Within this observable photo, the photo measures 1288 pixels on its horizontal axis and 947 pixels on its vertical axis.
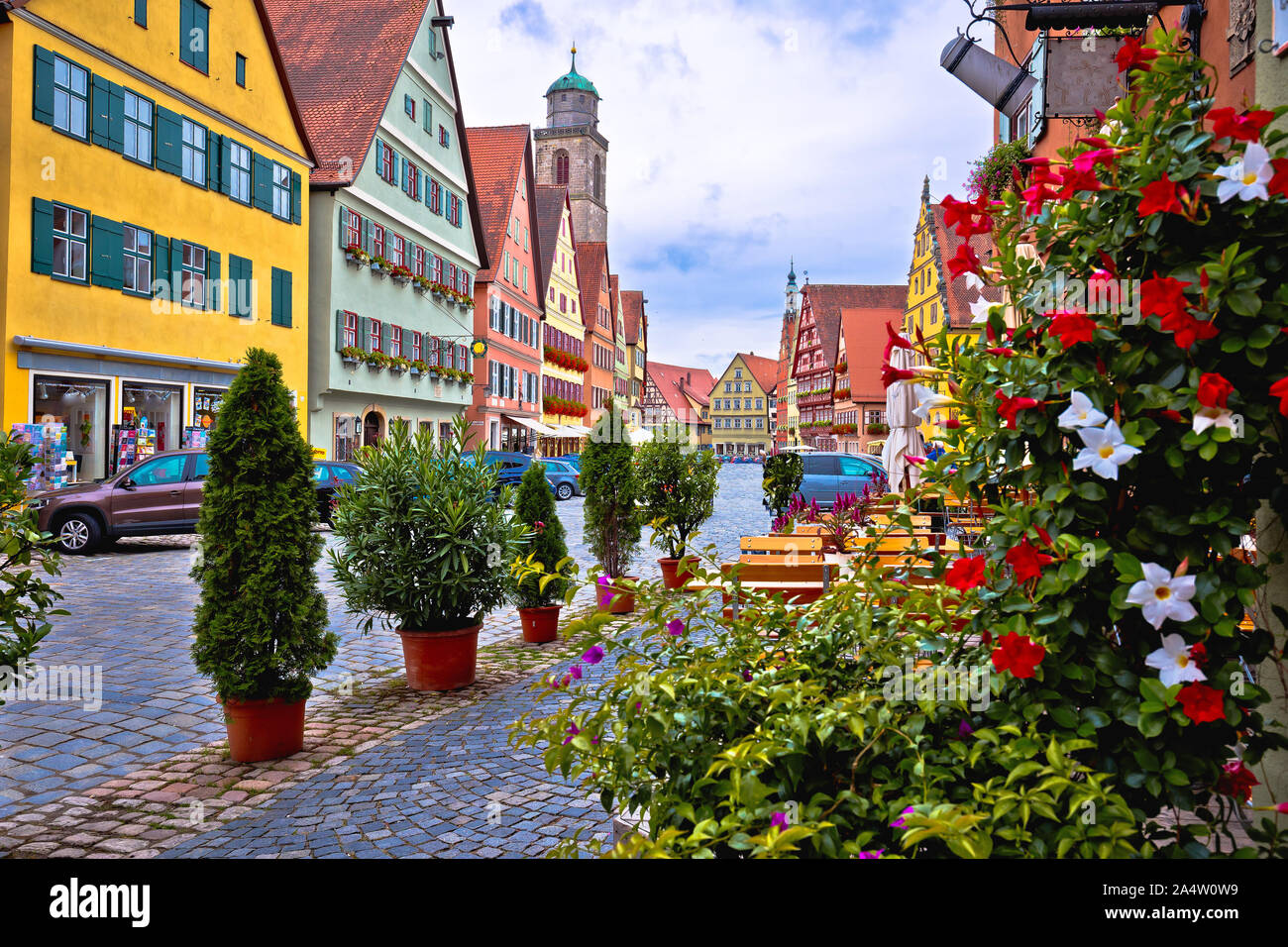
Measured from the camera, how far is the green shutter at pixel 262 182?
22.8m

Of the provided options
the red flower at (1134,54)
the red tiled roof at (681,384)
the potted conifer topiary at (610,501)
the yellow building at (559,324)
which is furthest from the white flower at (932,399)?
the red tiled roof at (681,384)

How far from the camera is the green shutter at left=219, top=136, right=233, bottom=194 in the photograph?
70.5ft

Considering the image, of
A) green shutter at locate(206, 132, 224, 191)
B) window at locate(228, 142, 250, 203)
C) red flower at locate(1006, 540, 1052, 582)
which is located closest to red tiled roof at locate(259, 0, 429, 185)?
window at locate(228, 142, 250, 203)

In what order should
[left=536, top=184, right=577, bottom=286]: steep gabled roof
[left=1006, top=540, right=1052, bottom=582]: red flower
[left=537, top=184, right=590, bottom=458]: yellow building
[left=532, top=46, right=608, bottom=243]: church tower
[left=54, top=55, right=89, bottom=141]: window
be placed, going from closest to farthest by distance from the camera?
[left=1006, top=540, right=1052, bottom=582]: red flower, [left=54, top=55, right=89, bottom=141]: window, [left=537, top=184, right=590, bottom=458]: yellow building, [left=536, top=184, right=577, bottom=286]: steep gabled roof, [left=532, top=46, right=608, bottom=243]: church tower

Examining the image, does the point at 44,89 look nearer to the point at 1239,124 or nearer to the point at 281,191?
the point at 281,191

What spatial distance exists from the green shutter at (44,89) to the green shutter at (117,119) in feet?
5.03

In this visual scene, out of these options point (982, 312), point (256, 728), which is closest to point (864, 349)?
point (256, 728)

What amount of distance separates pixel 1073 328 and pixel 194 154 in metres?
22.7

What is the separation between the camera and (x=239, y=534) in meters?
4.78

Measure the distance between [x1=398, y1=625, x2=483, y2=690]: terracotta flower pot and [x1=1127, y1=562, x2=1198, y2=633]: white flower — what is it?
527 cm

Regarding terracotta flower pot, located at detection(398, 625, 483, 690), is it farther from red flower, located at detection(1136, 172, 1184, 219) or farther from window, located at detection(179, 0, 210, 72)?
window, located at detection(179, 0, 210, 72)

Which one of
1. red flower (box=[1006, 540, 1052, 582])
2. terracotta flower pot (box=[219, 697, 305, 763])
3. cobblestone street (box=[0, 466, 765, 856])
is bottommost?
cobblestone street (box=[0, 466, 765, 856])

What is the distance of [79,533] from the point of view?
47.6 feet

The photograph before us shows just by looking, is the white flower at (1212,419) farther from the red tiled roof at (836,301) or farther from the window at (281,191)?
the red tiled roof at (836,301)
